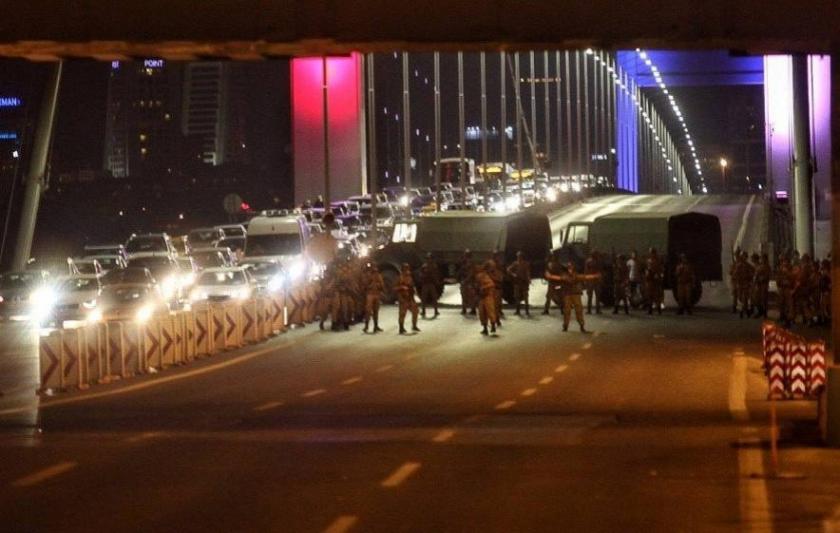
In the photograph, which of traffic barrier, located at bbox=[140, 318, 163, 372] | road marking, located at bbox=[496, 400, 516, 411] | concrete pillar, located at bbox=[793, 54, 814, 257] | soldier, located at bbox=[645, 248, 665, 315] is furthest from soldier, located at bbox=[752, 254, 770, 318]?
road marking, located at bbox=[496, 400, 516, 411]

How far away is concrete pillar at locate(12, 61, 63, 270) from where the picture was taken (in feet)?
167

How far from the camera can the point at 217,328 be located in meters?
33.5

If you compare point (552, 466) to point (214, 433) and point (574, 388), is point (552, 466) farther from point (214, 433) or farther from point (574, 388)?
point (574, 388)

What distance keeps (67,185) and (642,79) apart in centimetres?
8207

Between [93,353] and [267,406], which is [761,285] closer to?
[93,353]

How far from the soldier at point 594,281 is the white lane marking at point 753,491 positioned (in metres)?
24.4

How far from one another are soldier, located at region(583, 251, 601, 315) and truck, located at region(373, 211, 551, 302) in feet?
19.8

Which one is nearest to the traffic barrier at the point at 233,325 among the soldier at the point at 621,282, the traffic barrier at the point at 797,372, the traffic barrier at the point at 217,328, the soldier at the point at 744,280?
the traffic barrier at the point at 217,328

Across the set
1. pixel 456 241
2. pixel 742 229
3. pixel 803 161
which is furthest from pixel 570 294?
pixel 742 229

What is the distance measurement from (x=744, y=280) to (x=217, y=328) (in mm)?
14852

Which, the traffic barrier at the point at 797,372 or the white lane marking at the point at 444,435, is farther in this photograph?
the traffic barrier at the point at 797,372

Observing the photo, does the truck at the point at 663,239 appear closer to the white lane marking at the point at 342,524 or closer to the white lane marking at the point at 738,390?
the white lane marking at the point at 738,390

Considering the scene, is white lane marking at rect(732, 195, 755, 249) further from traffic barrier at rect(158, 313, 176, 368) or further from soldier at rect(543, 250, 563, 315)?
traffic barrier at rect(158, 313, 176, 368)

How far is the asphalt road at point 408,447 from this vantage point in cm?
1273
